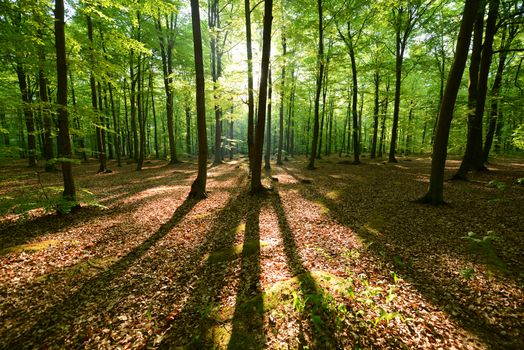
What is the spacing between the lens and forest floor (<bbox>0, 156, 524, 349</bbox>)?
3191 mm

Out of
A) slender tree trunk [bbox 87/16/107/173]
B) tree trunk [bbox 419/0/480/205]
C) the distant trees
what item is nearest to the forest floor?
tree trunk [bbox 419/0/480/205]

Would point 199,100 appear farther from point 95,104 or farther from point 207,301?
point 95,104

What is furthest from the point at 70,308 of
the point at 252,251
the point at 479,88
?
the point at 479,88

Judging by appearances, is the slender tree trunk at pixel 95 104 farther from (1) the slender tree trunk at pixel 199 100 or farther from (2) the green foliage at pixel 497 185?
(2) the green foliage at pixel 497 185

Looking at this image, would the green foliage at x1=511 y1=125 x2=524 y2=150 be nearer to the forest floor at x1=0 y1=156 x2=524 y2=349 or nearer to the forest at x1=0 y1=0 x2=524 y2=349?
the forest at x1=0 y1=0 x2=524 y2=349

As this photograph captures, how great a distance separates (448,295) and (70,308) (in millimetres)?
6483

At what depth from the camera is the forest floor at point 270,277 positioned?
319 centimetres

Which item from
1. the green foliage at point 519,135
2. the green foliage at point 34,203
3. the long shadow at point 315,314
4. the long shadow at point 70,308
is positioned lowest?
the long shadow at point 70,308

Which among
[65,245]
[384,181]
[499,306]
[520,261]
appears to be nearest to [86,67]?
[65,245]

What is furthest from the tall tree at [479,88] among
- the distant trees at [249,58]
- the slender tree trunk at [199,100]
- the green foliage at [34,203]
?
the green foliage at [34,203]

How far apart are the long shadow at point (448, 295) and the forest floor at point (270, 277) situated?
21 millimetres

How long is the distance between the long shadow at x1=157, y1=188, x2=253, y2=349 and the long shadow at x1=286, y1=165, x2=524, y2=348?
3.44 m

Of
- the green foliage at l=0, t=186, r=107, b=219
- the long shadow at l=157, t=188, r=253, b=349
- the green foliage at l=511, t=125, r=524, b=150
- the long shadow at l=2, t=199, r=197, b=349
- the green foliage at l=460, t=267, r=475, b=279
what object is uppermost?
the green foliage at l=511, t=125, r=524, b=150

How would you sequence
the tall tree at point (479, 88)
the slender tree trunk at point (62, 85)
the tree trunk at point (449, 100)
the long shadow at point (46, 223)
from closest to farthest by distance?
the long shadow at point (46, 223) → the tree trunk at point (449, 100) → the slender tree trunk at point (62, 85) → the tall tree at point (479, 88)
